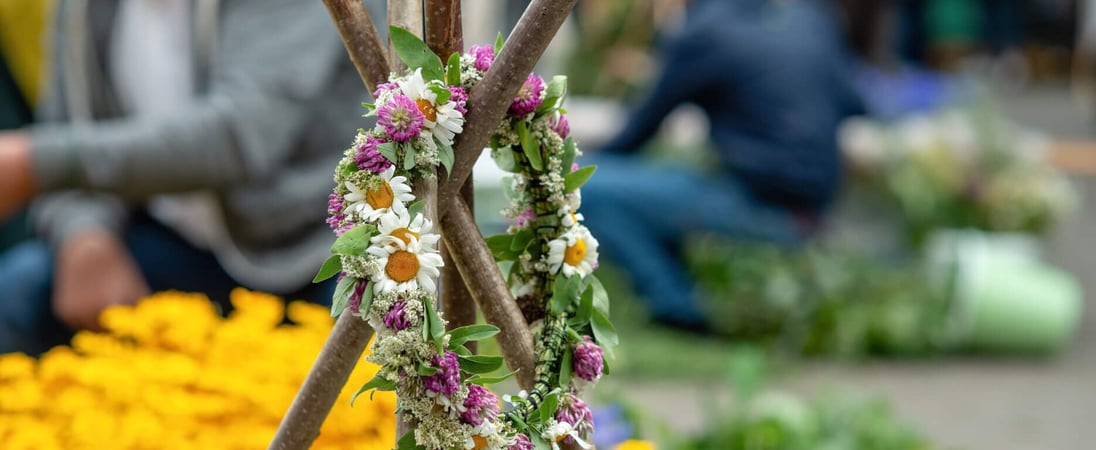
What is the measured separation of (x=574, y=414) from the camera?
99 cm

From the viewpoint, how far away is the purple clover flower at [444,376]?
2.91ft

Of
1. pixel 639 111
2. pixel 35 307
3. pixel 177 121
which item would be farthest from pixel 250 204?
pixel 639 111

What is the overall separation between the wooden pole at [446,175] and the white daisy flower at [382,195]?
71 millimetres

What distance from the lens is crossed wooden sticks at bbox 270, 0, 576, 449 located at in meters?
0.96

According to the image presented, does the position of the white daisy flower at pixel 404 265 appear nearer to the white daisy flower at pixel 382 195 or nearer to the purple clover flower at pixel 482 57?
the white daisy flower at pixel 382 195

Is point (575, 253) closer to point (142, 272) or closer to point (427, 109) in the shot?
point (427, 109)

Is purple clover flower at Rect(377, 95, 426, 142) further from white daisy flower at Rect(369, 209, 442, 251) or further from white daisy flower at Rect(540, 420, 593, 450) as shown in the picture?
white daisy flower at Rect(540, 420, 593, 450)

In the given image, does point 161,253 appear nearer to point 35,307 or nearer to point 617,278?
point 35,307

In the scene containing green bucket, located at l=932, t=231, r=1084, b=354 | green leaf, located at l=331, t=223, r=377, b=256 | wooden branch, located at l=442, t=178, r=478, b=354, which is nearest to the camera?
green leaf, located at l=331, t=223, r=377, b=256

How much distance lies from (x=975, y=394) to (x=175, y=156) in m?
2.88

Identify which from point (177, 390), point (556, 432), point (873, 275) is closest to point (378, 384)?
point (556, 432)

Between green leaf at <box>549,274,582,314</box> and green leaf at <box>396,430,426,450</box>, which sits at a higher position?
green leaf at <box>549,274,582,314</box>

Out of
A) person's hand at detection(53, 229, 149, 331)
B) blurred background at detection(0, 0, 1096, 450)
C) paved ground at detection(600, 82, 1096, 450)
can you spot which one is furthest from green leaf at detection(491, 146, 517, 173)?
paved ground at detection(600, 82, 1096, 450)

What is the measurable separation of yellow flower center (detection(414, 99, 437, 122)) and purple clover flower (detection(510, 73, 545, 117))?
0.28 ft
